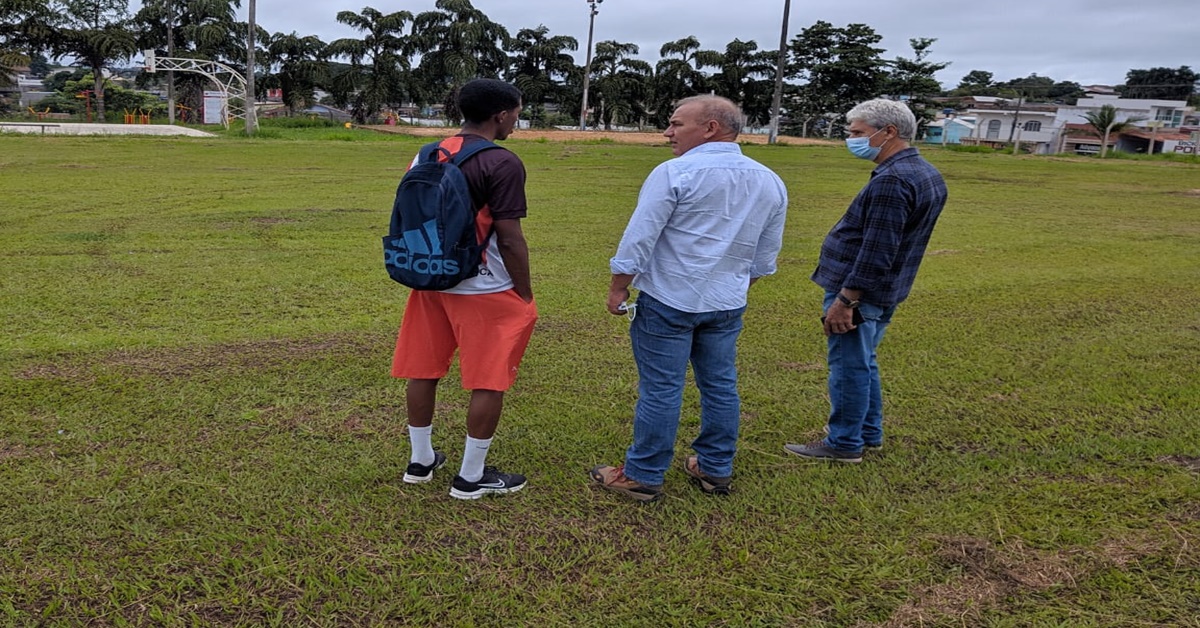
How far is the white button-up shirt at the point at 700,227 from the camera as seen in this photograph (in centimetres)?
298

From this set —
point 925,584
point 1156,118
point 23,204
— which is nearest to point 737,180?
point 925,584

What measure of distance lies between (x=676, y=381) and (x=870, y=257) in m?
0.98

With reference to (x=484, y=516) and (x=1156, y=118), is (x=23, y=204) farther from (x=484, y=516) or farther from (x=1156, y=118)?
(x=1156, y=118)

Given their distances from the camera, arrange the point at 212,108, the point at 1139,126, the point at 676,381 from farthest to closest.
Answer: the point at 1139,126
the point at 212,108
the point at 676,381

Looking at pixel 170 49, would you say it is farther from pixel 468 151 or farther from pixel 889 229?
pixel 889 229

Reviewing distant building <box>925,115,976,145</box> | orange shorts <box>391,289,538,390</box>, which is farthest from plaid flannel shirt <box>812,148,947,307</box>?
distant building <box>925,115,976,145</box>

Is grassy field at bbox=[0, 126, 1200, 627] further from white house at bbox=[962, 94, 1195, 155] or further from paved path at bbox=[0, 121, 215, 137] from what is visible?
white house at bbox=[962, 94, 1195, 155]

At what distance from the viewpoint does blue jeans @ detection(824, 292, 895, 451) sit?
12.0 feet

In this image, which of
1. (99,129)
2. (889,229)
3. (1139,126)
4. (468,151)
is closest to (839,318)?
(889,229)

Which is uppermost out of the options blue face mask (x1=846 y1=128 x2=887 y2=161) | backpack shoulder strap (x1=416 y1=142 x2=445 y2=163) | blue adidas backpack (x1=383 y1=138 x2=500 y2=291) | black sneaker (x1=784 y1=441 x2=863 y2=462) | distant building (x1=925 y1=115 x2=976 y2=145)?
distant building (x1=925 y1=115 x2=976 y2=145)

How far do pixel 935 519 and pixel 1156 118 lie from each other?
79.9 metres

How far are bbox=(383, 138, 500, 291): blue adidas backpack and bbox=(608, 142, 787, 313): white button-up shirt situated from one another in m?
0.53

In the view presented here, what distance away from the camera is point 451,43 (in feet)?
160

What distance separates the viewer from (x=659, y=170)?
3.01 meters
